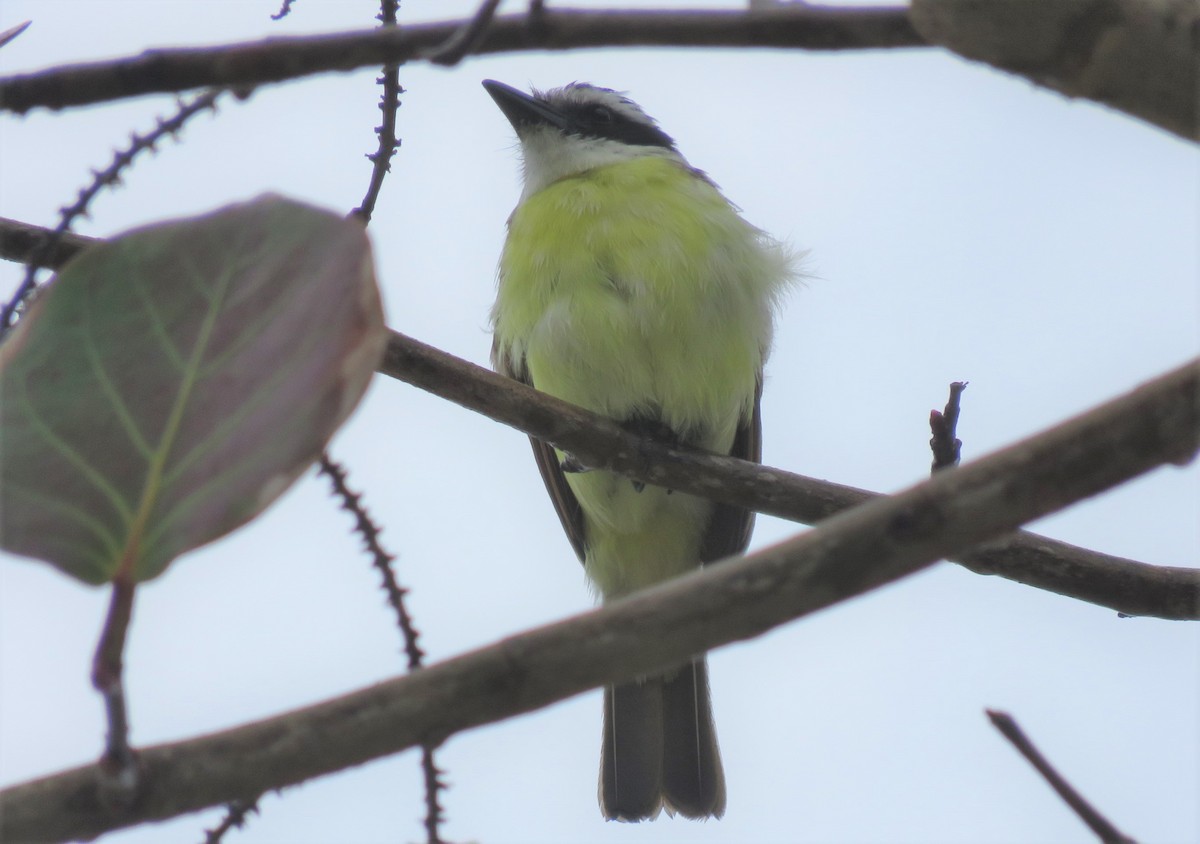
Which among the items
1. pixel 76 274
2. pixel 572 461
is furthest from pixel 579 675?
pixel 572 461

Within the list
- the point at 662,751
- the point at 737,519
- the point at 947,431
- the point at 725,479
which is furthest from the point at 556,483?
the point at 947,431

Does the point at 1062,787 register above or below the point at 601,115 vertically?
below

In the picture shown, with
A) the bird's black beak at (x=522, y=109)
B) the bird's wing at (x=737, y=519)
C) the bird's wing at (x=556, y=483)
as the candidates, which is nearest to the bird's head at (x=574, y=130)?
the bird's black beak at (x=522, y=109)

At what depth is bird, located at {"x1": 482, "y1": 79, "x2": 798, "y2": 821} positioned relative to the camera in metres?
4.18

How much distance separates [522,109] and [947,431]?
123 inches

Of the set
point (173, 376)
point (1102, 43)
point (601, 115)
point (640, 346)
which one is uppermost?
point (601, 115)

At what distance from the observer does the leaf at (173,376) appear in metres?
1.19

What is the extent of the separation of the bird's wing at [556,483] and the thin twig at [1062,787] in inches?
140

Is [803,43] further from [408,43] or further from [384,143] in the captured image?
[384,143]

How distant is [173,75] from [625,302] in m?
3.02

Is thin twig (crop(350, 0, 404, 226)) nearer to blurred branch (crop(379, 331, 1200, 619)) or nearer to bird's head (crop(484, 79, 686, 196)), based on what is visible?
blurred branch (crop(379, 331, 1200, 619))

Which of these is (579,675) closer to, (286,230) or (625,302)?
(286,230)

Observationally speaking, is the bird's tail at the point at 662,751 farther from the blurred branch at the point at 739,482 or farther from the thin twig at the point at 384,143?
the thin twig at the point at 384,143

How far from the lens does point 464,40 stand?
3.86 ft
